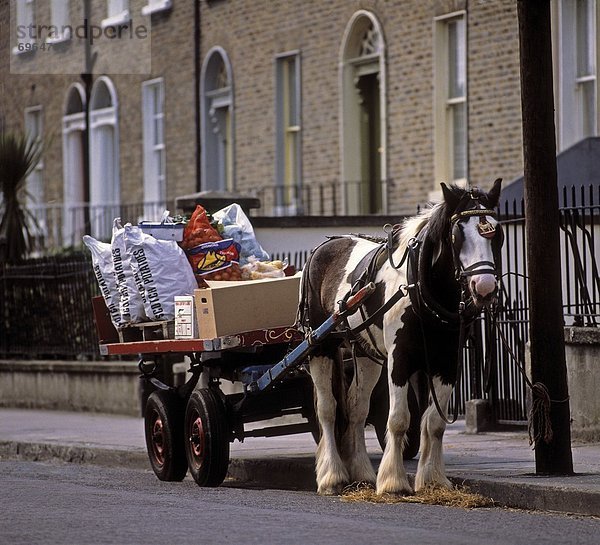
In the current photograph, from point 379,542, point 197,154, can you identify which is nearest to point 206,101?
point 197,154

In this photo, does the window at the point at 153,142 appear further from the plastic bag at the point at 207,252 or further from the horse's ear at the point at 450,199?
the horse's ear at the point at 450,199

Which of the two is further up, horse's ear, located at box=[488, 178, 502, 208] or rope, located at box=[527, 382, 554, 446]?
horse's ear, located at box=[488, 178, 502, 208]

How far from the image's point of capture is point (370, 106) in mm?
22797

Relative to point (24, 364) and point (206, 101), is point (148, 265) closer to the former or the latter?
point (24, 364)

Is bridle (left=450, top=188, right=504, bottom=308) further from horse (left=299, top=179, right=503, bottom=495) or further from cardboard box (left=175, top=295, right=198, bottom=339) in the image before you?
cardboard box (left=175, top=295, right=198, bottom=339)

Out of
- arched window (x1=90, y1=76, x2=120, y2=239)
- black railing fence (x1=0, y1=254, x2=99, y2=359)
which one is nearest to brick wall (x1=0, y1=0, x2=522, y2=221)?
arched window (x1=90, y1=76, x2=120, y2=239)

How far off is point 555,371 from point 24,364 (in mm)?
11612

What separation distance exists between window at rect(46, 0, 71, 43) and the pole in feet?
65.6

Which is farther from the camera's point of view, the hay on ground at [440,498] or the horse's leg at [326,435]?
the horse's leg at [326,435]

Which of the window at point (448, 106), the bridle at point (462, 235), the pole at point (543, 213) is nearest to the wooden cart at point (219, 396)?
the pole at point (543, 213)

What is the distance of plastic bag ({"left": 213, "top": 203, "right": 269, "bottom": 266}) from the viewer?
12.6 metres

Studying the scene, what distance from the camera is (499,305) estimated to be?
14203mm

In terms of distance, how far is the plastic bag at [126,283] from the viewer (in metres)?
12.2

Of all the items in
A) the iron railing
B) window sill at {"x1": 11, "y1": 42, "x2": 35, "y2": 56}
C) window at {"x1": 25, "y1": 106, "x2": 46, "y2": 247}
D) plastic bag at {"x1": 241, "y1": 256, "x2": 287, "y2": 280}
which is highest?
window sill at {"x1": 11, "y1": 42, "x2": 35, "y2": 56}
